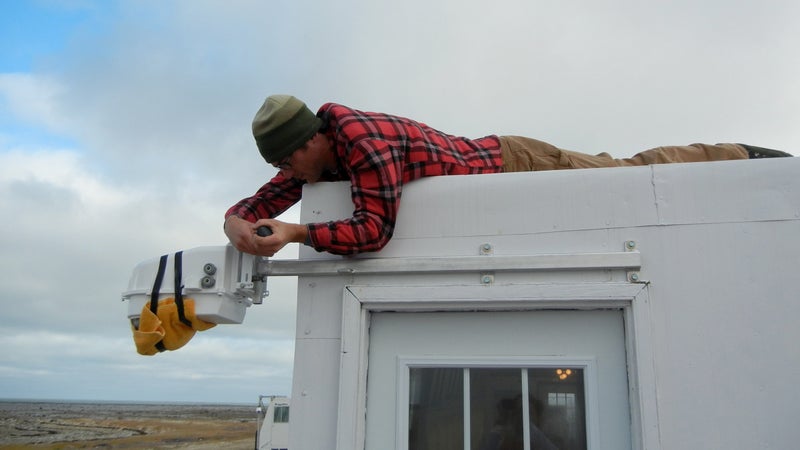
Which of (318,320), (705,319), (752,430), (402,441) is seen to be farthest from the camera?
(318,320)

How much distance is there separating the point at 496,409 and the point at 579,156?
1.21 meters

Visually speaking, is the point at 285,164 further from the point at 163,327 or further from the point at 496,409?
the point at 496,409

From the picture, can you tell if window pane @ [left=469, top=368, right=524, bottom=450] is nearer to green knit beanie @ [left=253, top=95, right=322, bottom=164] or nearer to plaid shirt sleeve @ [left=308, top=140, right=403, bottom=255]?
plaid shirt sleeve @ [left=308, top=140, right=403, bottom=255]

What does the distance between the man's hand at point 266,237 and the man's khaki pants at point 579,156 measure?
103 centimetres

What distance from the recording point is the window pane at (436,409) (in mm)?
2230

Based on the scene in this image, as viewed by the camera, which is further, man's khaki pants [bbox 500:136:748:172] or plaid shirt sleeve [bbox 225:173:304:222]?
plaid shirt sleeve [bbox 225:173:304:222]

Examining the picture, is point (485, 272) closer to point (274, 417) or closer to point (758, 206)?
point (758, 206)

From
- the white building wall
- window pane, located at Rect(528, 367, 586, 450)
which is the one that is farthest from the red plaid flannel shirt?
window pane, located at Rect(528, 367, 586, 450)

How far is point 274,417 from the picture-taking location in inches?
654

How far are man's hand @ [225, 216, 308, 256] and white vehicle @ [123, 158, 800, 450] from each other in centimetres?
13

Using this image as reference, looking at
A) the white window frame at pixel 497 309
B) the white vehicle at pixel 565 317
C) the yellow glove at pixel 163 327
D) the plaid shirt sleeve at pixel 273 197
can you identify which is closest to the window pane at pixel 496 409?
the white vehicle at pixel 565 317

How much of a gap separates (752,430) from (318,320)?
4.93 ft

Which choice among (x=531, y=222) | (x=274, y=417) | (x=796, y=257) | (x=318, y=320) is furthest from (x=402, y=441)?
(x=274, y=417)

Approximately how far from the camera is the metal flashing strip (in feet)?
7.17
